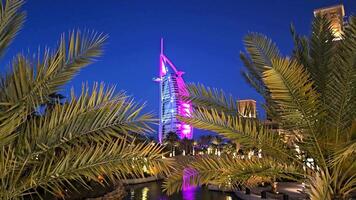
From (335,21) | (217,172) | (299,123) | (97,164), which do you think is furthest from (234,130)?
(335,21)

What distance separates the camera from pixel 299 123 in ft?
18.7

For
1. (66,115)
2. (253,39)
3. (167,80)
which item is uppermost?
(167,80)

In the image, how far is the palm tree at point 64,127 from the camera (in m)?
4.10

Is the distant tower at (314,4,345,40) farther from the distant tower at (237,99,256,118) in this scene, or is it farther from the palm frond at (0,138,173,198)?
the palm frond at (0,138,173,198)

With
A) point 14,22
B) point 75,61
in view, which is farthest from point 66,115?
point 14,22

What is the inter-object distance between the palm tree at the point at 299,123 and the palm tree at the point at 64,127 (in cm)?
155

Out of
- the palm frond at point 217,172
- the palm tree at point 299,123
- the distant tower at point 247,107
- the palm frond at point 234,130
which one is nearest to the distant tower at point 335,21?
the palm tree at point 299,123

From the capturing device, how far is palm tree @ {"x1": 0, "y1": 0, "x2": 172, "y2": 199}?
410cm

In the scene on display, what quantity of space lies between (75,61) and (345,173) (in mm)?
4174

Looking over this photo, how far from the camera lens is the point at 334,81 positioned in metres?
6.05

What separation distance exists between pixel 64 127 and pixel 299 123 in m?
3.38

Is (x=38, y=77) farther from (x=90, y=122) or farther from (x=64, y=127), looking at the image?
(x=90, y=122)

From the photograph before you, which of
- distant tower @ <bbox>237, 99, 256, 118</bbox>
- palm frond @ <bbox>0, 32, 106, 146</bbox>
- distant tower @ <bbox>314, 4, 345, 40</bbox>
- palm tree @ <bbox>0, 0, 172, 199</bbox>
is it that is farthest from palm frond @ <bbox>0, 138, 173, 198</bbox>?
distant tower @ <bbox>314, 4, 345, 40</bbox>

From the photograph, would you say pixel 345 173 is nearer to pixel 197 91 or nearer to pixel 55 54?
pixel 197 91
